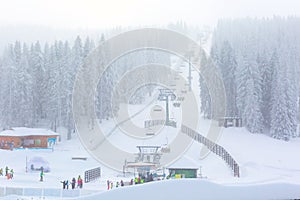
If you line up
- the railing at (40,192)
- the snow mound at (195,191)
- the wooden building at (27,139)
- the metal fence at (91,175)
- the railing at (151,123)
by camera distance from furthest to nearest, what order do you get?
the railing at (151,123)
the wooden building at (27,139)
the metal fence at (91,175)
the railing at (40,192)
the snow mound at (195,191)

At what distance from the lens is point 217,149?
36594mm

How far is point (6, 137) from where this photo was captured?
4412 centimetres

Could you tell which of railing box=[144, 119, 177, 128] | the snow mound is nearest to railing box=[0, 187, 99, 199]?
the snow mound

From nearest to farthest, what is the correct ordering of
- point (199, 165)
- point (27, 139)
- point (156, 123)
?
point (199, 165) → point (27, 139) → point (156, 123)

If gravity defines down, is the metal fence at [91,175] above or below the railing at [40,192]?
below

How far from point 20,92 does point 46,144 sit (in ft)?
38.1

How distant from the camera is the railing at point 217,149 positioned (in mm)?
30756

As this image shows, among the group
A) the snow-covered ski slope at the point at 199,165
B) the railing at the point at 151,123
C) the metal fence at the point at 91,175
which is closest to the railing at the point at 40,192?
the snow-covered ski slope at the point at 199,165

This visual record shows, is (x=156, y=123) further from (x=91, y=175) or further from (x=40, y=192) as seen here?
(x=40, y=192)

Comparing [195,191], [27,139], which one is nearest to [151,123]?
[27,139]

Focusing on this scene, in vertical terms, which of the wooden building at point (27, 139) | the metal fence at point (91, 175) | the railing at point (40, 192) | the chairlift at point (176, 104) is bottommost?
the metal fence at point (91, 175)

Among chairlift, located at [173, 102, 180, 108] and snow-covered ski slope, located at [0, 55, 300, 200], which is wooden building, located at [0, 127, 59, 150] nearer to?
snow-covered ski slope, located at [0, 55, 300, 200]

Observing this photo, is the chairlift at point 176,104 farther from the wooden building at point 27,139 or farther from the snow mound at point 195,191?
the snow mound at point 195,191

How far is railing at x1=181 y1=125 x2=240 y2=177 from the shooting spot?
1211 inches
